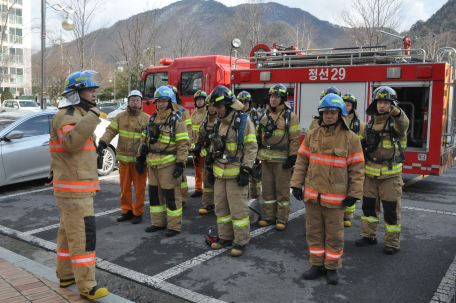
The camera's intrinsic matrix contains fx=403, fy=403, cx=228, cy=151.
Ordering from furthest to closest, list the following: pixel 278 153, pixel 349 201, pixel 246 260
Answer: pixel 278 153
pixel 246 260
pixel 349 201

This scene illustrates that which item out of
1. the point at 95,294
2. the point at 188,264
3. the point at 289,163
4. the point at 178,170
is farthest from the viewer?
the point at 289,163

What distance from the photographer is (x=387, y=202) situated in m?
4.84

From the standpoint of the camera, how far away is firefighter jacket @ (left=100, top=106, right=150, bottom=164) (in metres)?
5.95

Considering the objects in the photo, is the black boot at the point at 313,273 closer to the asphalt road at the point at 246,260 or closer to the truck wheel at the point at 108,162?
the asphalt road at the point at 246,260

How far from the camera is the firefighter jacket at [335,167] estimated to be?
391 cm

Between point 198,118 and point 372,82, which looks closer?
point 198,118

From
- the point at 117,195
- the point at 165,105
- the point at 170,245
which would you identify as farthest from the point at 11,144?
the point at 170,245

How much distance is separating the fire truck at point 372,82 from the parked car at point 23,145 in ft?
12.1

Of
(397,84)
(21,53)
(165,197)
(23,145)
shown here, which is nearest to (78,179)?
(165,197)

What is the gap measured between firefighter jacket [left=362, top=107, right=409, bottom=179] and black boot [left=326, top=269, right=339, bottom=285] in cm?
142

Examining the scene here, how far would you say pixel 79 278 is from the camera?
3.52 meters

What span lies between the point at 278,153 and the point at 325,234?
184 centimetres

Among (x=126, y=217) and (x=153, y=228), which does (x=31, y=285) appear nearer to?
(x=153, y=228)

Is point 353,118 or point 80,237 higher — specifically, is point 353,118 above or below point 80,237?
above
